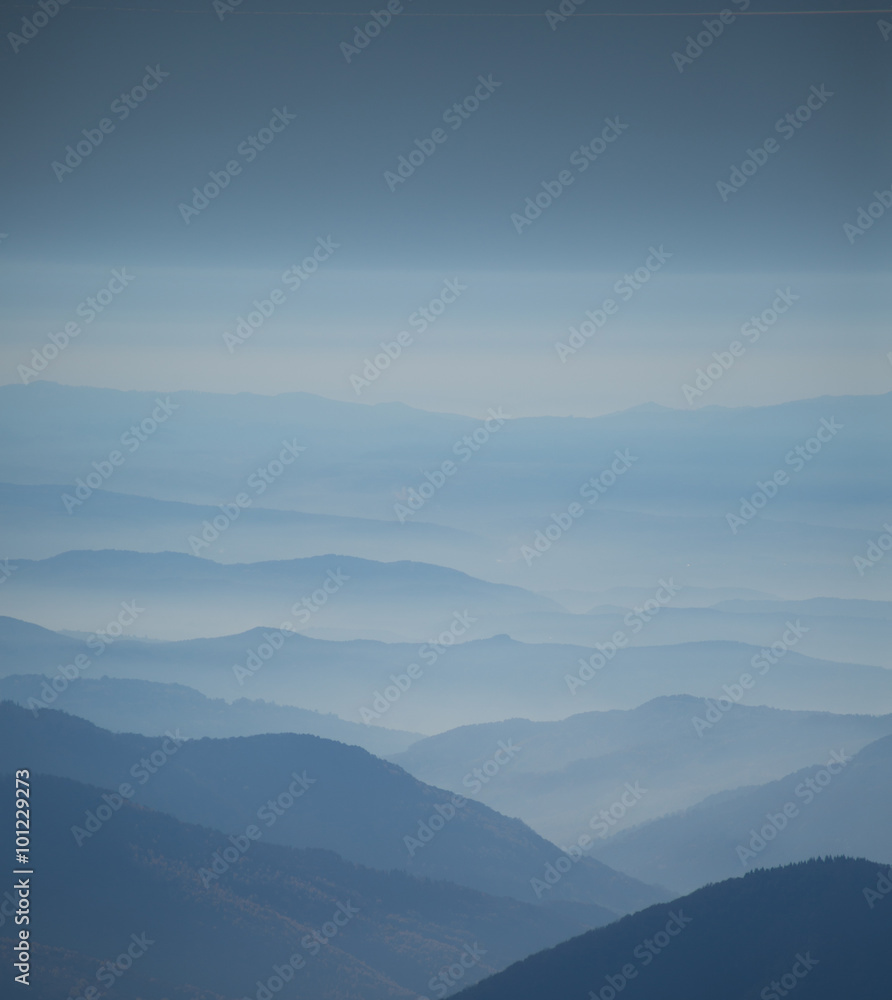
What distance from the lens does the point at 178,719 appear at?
2311cm

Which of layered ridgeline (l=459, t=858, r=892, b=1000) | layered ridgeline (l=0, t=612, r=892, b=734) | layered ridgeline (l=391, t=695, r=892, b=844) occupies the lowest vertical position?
layered ridgeline (l=391, t=695, r=892, b=844)

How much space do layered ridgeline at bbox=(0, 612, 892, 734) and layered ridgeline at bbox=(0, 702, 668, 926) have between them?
197 inches

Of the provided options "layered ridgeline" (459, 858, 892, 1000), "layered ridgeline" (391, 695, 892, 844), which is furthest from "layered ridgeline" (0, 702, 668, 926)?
"layered ridgeline" (459, 858, 892, 1000)

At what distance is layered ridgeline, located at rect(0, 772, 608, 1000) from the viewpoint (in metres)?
11.4

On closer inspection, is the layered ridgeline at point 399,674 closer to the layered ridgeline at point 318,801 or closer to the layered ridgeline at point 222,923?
the layered ridgeline at point 318,801

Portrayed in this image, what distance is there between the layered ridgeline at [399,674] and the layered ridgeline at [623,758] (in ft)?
2.06

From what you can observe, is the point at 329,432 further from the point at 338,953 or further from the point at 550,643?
the point at 338,953

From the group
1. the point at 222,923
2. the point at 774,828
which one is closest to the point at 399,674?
the point at 774,828

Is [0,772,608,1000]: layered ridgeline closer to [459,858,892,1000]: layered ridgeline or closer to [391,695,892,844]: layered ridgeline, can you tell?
[459,858,892,1000]: layered ridgeline

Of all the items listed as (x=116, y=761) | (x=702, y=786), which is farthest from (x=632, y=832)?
(x=116, y=761)

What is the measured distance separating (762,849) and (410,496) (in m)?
12.0

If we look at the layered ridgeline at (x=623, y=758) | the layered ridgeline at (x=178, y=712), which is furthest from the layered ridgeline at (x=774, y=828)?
the layered ridgeline at (x=178, y=712)

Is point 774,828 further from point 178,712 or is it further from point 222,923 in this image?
point 178,712

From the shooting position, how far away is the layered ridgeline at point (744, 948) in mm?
7371
